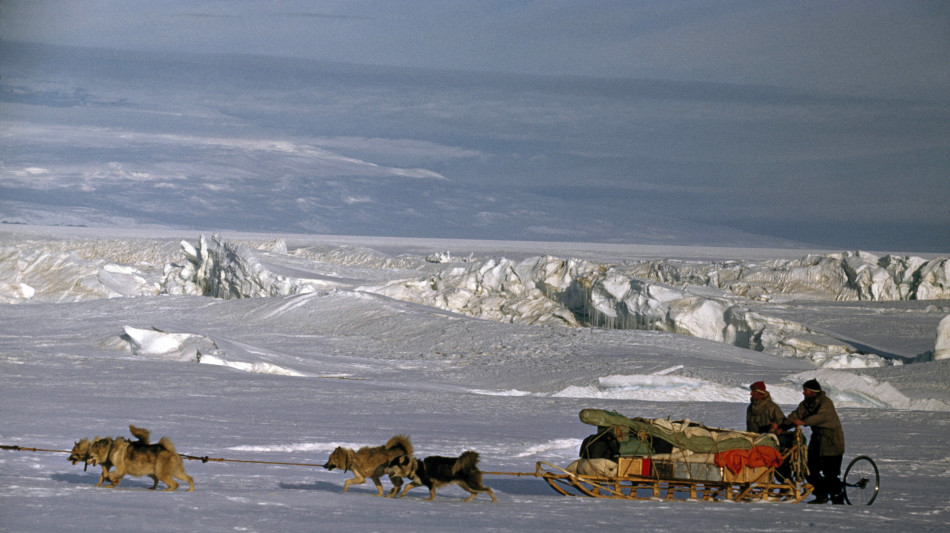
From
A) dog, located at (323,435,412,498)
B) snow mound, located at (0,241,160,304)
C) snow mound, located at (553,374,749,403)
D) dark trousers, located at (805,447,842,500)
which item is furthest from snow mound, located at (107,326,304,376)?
snow mound, located at (0,241,160,304)

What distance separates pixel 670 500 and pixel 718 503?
0.26 metres

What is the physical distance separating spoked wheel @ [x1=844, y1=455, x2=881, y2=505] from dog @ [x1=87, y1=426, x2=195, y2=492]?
3.66m

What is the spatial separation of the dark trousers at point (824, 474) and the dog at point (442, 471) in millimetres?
1932

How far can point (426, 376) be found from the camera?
13.7m

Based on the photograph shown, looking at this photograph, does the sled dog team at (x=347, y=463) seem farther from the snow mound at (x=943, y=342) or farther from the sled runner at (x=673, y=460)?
the snow mound at (x=943, y=342)

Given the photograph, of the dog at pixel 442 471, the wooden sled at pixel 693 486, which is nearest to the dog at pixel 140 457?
the dog at pixel 442 471

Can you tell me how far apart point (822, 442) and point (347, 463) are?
2668 mm

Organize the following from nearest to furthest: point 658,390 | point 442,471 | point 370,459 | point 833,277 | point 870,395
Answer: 1. point 442,471
2. point 370,459
3. point 870,395
4. point 658,390
5. point 833,277

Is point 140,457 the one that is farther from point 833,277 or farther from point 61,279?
point 833,277

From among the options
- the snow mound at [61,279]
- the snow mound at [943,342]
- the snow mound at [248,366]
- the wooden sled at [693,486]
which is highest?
the snow mound at [61,279]

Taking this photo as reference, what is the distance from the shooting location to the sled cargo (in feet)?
18.6

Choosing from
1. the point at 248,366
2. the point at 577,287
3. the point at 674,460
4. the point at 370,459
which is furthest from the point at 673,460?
the point at 577,287

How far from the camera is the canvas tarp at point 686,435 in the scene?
566cm

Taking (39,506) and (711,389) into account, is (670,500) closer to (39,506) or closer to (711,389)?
(39,506)
